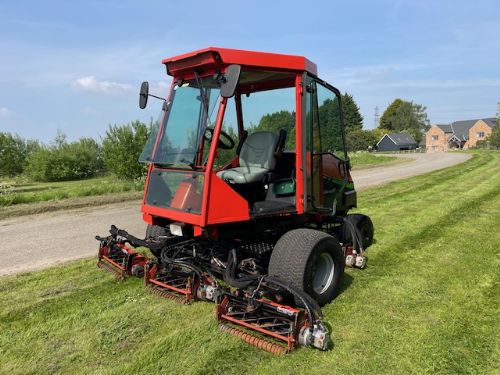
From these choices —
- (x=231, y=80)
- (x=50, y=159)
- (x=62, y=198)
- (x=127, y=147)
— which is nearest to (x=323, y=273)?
(x=231, y=80)

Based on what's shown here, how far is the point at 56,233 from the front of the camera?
26.8 ft

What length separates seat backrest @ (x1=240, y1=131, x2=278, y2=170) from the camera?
4918mm

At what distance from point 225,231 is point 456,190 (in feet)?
37.0

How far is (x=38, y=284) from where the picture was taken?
5.10m

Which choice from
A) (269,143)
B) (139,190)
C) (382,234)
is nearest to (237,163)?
A: (269,143)

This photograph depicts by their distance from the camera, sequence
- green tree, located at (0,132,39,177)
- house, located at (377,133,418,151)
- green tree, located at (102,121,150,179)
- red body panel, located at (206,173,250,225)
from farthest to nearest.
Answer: house, located at (377,133,418,151) → green tree, located at (0,132,39,177) → green tree, located at (102,121,150,179) → red body panel, located at (206,173,250,225)

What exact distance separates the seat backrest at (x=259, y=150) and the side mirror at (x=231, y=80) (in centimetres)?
133

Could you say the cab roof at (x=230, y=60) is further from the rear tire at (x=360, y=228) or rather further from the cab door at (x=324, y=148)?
the rear tire at (x=360, y=228)

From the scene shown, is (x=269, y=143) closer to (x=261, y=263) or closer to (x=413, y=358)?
(x=261, y=263)

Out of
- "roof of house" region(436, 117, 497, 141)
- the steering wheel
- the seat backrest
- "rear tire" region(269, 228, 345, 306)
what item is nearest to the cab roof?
the steering wheel

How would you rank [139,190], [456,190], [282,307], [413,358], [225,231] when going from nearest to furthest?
[413,358] < [282,307] < [225,231] < [456,190] < [139,190]

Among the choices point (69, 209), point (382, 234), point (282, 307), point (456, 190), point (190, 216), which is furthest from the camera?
point (456, 190)

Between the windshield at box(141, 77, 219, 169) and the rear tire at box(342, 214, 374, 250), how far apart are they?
2.47m

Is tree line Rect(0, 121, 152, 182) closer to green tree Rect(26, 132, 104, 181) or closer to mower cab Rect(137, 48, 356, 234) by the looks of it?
green tree Rect(26, 132, 104, 181)
